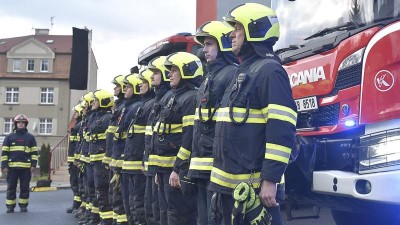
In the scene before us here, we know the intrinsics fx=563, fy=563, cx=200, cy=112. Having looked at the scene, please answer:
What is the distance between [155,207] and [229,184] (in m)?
2.30

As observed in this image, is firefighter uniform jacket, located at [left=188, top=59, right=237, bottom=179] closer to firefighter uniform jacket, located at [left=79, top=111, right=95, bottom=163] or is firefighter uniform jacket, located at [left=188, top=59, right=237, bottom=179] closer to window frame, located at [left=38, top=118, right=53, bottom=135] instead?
firefighter uniform jacket, located at [left=79, top=111, right=95, bottom=163]

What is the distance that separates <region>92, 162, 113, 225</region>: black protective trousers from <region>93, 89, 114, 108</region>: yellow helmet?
111 cm

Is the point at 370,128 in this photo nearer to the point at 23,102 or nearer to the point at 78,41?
the point at 78,41

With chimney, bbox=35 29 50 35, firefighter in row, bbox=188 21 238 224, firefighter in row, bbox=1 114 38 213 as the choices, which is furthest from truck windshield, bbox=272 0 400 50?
chimney, bbox=35 29 50 35

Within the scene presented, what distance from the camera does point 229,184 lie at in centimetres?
352

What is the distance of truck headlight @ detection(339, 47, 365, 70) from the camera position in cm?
444

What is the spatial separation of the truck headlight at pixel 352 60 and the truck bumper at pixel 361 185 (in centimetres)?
86

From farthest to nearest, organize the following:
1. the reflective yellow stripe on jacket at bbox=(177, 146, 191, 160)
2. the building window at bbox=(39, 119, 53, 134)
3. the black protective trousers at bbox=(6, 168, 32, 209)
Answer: the building window at bbox=(39, 119, 53, 134)
the black protective trousers at bbox=(6, 168, 32, 209)
the reflective yellow stripe on jacket at bbox=(177, 146, 191, 160)

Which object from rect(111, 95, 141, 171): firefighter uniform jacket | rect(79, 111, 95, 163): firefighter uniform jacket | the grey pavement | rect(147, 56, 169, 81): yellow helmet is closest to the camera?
rect(147, 56, 169, 81): yellow helmet

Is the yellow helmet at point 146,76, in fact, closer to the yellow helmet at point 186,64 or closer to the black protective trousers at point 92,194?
the yellow helmet at point 186,64

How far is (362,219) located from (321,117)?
1152 mm

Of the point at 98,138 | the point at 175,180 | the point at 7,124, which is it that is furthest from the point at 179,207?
the point at 7,124

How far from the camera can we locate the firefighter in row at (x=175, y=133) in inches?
201

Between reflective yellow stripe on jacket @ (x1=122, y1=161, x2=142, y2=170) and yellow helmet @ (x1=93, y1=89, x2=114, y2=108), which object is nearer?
reflective yellow stripe on jacket @ (x1=122, y1=161, x2=142, y2=170)
